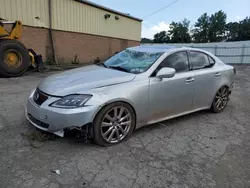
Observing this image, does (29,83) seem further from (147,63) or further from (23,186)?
(23,186)

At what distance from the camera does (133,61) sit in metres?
3.60

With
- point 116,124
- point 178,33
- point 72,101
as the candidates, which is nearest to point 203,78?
point 116,124

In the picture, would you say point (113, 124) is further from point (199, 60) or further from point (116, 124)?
point (199, 60)

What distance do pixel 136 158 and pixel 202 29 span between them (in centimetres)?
6682

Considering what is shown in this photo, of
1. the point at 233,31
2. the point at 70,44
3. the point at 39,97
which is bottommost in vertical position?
the point at 39,97

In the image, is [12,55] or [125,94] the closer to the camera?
Answer: [125,94]

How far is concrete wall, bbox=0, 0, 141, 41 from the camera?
31.0 feet

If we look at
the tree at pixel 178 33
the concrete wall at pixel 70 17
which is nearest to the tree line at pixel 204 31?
the tree at pixel 178 33

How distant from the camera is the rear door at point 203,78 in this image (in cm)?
387

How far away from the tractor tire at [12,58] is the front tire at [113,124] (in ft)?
20.4

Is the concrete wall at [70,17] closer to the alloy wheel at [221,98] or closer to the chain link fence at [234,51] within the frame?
the chain link fence at [234,51]

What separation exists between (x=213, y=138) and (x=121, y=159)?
1679 millimetres

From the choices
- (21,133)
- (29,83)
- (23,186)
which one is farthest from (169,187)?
(29,83)

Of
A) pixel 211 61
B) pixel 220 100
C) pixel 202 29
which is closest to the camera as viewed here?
pixel 211 61
